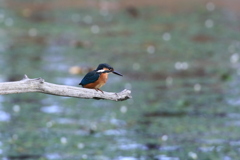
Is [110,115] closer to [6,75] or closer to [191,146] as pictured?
[191,146]

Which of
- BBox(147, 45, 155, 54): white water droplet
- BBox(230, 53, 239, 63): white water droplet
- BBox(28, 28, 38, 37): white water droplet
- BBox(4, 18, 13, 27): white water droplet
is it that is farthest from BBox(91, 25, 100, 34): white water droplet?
BBox(230, 53, 239, 63): white water droplet

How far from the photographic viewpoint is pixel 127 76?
10.6m

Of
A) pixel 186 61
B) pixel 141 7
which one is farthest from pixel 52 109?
pixel 141 7

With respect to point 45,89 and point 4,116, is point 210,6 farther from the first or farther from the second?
point 45,89

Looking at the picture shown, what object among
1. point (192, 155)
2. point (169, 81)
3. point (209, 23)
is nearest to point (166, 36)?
point (209, 23)

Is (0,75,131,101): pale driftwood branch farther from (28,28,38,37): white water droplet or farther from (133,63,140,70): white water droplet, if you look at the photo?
(28,28,38,37): white water droplet

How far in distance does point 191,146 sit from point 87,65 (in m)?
4.15

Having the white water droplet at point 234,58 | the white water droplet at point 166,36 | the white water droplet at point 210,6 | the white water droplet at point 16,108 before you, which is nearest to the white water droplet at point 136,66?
the white water droplet at point 234,58

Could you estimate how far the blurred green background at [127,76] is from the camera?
7.42 metres

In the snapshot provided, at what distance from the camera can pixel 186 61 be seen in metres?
11.6

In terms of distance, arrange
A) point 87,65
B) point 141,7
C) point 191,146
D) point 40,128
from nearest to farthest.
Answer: point 191,146, point 40,128, point 87,65, point 141,7

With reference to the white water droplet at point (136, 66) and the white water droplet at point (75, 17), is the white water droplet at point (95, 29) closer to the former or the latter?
the white water droplet at point (75, 17)

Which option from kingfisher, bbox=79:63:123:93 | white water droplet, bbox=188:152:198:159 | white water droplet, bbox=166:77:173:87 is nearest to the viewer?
kingfisher, bbox=79:63:123:93

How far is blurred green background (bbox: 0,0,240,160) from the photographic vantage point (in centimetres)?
742
